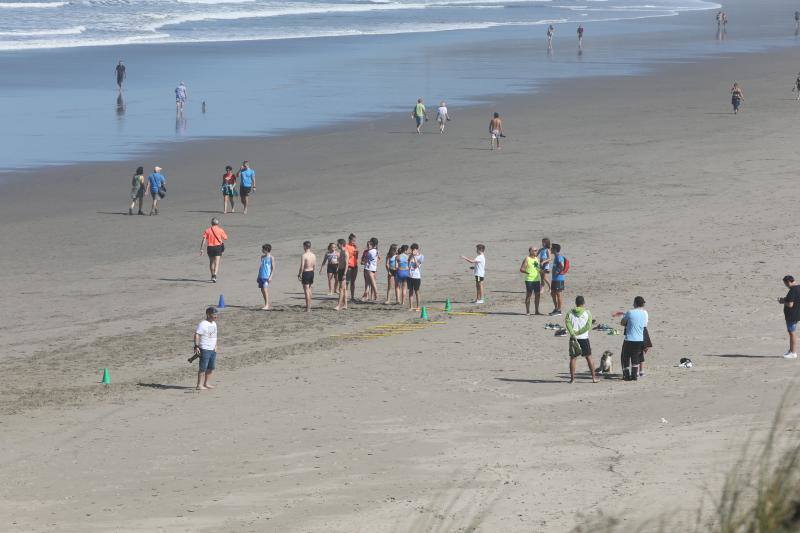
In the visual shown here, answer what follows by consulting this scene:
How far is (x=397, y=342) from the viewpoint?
19.3 metres

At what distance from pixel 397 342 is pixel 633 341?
14.5 feet

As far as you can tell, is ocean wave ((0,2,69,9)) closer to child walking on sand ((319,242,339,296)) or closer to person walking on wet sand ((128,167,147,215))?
person walking on wet sand ((128,167,147,215))

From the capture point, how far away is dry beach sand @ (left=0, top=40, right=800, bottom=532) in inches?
466

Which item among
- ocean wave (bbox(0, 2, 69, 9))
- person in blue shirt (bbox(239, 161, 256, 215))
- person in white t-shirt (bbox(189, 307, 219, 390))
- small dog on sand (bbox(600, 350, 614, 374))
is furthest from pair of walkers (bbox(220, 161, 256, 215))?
ocean wave (bbox(0, 2, 69, 9))

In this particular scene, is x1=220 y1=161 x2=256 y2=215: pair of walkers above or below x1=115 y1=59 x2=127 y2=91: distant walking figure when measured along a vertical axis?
below

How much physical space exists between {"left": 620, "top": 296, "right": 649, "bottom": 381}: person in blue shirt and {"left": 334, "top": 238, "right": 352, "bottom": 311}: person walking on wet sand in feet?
22.4

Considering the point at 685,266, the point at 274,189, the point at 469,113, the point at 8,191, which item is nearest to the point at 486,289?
the point at 685,266

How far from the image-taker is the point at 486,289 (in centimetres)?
2297

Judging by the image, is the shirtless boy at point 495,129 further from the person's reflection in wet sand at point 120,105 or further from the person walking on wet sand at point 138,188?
the person's reflection in wet sand at point 120,105

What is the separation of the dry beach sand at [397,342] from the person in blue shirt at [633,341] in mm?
Answer: 272

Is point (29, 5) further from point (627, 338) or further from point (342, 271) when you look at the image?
point (627, 338)

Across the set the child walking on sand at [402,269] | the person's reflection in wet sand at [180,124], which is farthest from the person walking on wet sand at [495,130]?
the child walking on sand at [402,269]

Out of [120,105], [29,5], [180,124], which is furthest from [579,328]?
[29,5]

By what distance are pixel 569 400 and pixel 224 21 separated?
72346 millimetres
